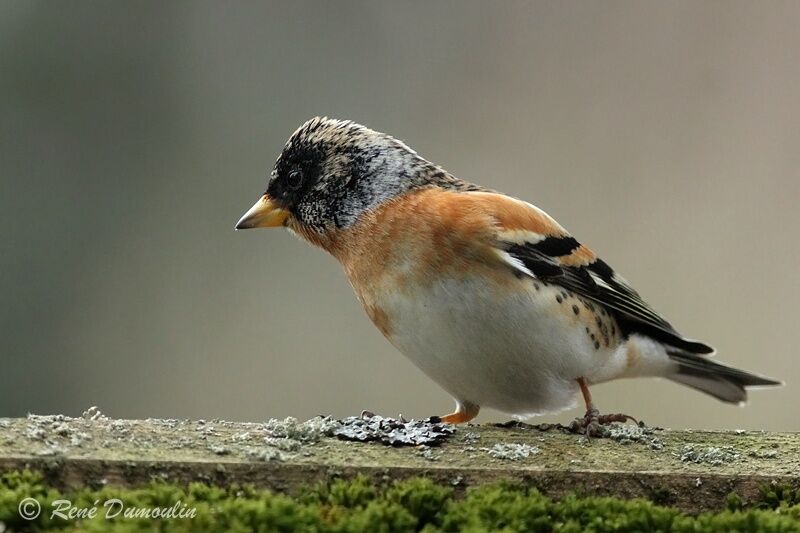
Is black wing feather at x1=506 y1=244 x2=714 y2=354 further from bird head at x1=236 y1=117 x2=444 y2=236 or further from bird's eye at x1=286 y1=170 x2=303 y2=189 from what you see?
bird's eye at x1=286 y1=170 x2=303 y2=189

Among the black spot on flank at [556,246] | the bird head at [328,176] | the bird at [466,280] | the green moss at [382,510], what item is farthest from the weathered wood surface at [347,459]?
the bird head at [328,176]

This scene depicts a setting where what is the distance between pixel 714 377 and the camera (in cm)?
344

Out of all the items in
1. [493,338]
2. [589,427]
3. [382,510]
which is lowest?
[382,510]

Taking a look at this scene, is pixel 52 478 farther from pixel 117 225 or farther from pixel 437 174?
pixel 117 225

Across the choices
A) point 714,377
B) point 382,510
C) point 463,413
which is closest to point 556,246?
point 463,413

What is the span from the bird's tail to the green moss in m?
1.60

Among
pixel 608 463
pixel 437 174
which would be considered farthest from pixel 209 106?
pixel 608 463

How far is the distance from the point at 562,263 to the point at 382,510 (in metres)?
1.47

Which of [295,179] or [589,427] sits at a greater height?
[295,179]

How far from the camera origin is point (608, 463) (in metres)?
1.96

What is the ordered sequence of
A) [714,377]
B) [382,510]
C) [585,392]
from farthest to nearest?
[714,377]
[585,392]
[382,510]

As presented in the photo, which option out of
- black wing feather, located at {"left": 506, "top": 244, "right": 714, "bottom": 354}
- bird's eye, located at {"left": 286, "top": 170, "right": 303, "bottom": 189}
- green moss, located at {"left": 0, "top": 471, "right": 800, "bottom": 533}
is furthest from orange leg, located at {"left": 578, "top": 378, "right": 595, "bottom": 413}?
bird's eye, located at {"left": 286, "top": 170, "right": 303, "bottom": 189}

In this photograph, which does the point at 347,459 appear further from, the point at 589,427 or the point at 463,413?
the point at 463,413

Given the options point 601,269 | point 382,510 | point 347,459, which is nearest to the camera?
point 382,510
